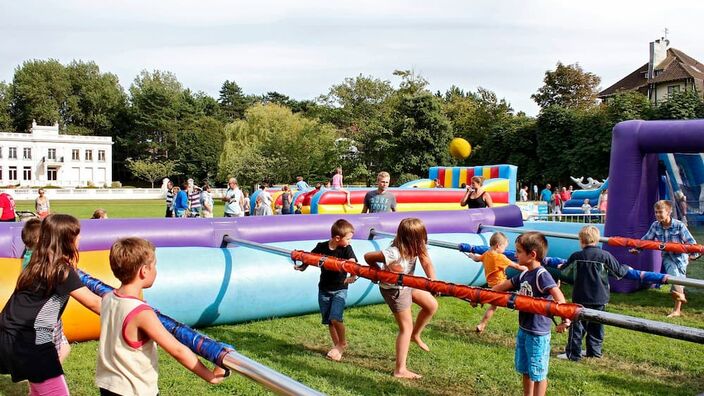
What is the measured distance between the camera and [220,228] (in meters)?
7.34

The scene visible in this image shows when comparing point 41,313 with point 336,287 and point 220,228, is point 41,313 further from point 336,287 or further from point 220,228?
point 220,228

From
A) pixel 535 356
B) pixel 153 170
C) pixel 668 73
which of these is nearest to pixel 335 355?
pixel 535 356

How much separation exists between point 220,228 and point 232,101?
303 feet

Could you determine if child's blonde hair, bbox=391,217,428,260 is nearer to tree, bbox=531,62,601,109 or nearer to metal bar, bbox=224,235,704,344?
metal bar, bbox=224,235,704,344

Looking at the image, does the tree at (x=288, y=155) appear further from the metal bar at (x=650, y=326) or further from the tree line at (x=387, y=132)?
the metal bar at (x=650, y=326)

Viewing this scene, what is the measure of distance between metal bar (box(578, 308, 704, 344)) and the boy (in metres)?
2.67

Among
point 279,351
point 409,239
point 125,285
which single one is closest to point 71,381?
point 279,351

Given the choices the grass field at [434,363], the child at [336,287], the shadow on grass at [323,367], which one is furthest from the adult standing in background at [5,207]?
the child at [336,287]

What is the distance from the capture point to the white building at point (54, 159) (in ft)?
246

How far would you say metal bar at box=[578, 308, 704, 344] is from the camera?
2.71 m

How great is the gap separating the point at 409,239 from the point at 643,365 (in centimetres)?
261

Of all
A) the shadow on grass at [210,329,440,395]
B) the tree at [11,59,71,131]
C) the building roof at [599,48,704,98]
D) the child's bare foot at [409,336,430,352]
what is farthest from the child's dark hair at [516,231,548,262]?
the tree at [11,59,71,131]

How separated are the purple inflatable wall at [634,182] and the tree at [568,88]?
44.1m

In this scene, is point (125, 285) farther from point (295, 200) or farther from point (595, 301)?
point (295, 200)
